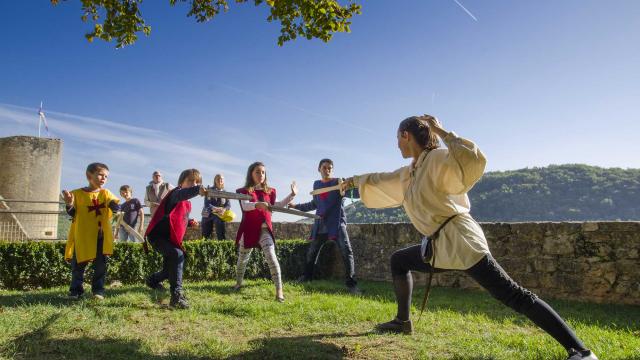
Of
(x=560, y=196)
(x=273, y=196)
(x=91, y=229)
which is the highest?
(x=560, y=196)

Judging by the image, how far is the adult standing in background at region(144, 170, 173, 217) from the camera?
1023cm

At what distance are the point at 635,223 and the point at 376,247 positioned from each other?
4.69 meters

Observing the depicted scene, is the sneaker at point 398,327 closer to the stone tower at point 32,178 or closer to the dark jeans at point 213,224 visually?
the dark jeans at point 213,224

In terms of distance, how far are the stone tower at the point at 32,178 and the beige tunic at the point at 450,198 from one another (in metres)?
18.1

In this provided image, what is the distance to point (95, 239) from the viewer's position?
234 inches

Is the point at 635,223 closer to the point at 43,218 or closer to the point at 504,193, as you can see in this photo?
the point at 43,218

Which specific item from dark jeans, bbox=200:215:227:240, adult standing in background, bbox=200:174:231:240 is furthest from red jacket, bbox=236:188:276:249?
dark jeans, bbox=200:215:227:240

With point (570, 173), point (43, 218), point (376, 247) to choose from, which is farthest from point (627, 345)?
point (570, 173)

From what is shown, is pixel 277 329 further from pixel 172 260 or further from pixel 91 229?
pixel 91 229

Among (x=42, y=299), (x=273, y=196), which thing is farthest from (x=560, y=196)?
(x=42, y=299)

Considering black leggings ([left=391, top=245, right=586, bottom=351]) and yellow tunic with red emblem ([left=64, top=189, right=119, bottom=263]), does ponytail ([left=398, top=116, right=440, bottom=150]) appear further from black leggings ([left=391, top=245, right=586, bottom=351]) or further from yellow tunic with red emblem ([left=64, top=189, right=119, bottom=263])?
yellow tunic with red emblem ([left=64, top=189, right=119, bottom=263])

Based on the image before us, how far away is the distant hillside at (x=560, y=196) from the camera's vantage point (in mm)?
74750

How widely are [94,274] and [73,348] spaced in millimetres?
2473

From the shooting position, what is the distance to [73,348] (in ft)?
12.1
